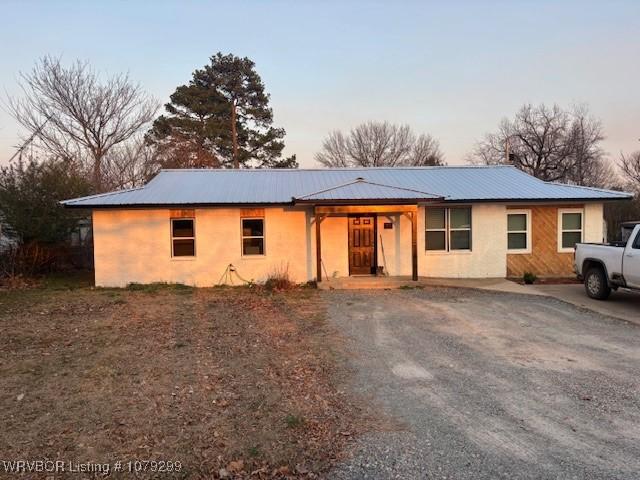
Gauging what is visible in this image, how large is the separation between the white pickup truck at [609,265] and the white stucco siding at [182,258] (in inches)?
315

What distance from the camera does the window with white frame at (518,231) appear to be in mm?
15125

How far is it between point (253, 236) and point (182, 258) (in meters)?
2.33

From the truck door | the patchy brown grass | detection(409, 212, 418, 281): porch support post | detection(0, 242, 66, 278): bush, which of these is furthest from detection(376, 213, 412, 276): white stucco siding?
detection(0, 242, 66, 278): bush

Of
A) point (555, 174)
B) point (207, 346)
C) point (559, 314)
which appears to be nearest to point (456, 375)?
point (207, 346)

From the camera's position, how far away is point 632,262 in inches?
378

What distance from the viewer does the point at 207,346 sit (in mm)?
7234

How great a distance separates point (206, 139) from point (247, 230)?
60.9ft

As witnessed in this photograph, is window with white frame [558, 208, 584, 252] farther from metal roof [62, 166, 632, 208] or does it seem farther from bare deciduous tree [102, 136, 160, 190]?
bare deciduous tree [102, 136, 160, 190]

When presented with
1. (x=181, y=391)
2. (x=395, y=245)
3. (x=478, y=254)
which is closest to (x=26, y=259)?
(x=395, y=245)

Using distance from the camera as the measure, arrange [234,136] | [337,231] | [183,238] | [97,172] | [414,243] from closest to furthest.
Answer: [414,243] < [183,238] < [337,231] < [97,172] < [234,136]

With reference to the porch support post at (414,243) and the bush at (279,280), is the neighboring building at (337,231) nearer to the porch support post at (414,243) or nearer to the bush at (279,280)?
the porch support post at (414,243)

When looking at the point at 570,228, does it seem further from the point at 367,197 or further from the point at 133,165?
the point at 133,165

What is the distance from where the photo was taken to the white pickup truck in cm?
964

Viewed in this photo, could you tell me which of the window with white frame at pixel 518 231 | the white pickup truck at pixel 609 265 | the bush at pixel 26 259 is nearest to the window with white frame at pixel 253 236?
the bush at pixel 26 259
